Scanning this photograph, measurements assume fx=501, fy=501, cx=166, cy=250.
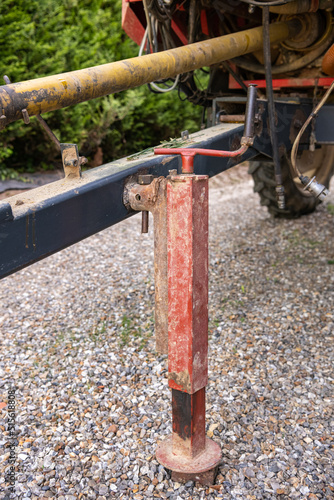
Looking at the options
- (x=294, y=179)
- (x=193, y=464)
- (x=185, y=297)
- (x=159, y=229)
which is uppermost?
(x=159, y=229)

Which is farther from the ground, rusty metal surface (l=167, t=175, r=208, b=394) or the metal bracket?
the metal bracket

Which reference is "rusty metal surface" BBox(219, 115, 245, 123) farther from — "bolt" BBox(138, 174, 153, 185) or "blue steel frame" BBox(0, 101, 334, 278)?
"bolt" BBox(138, 174, 153, 185)

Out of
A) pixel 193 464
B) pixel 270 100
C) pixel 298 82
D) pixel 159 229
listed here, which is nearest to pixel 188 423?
pixel 193 464

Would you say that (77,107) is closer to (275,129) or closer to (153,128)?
(153,128)

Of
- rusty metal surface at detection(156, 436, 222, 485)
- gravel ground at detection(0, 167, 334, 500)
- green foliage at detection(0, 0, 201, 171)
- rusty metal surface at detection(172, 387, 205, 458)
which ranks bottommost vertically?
gravel ground at detection(0, 167, 334, 500)

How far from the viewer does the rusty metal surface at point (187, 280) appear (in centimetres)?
144

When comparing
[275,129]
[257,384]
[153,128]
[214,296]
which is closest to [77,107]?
[153,128]

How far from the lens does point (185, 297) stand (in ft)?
4.90

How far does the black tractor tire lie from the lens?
3654 millimetres

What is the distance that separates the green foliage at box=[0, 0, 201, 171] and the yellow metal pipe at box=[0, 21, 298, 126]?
10.4 feet

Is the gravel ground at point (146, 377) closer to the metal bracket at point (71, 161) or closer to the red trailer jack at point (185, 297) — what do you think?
the red trailer jack at point (185, 297)

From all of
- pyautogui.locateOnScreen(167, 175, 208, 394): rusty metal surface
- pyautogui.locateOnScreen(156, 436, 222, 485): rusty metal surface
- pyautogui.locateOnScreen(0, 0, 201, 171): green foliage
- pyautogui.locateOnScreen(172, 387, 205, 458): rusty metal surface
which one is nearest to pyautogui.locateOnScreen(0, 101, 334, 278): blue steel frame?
pyautogui.locateOnScreen(167, 175, 208, 394): rusty metal surface

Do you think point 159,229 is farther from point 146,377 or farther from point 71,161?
point 146,377

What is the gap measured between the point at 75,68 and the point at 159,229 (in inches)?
172
